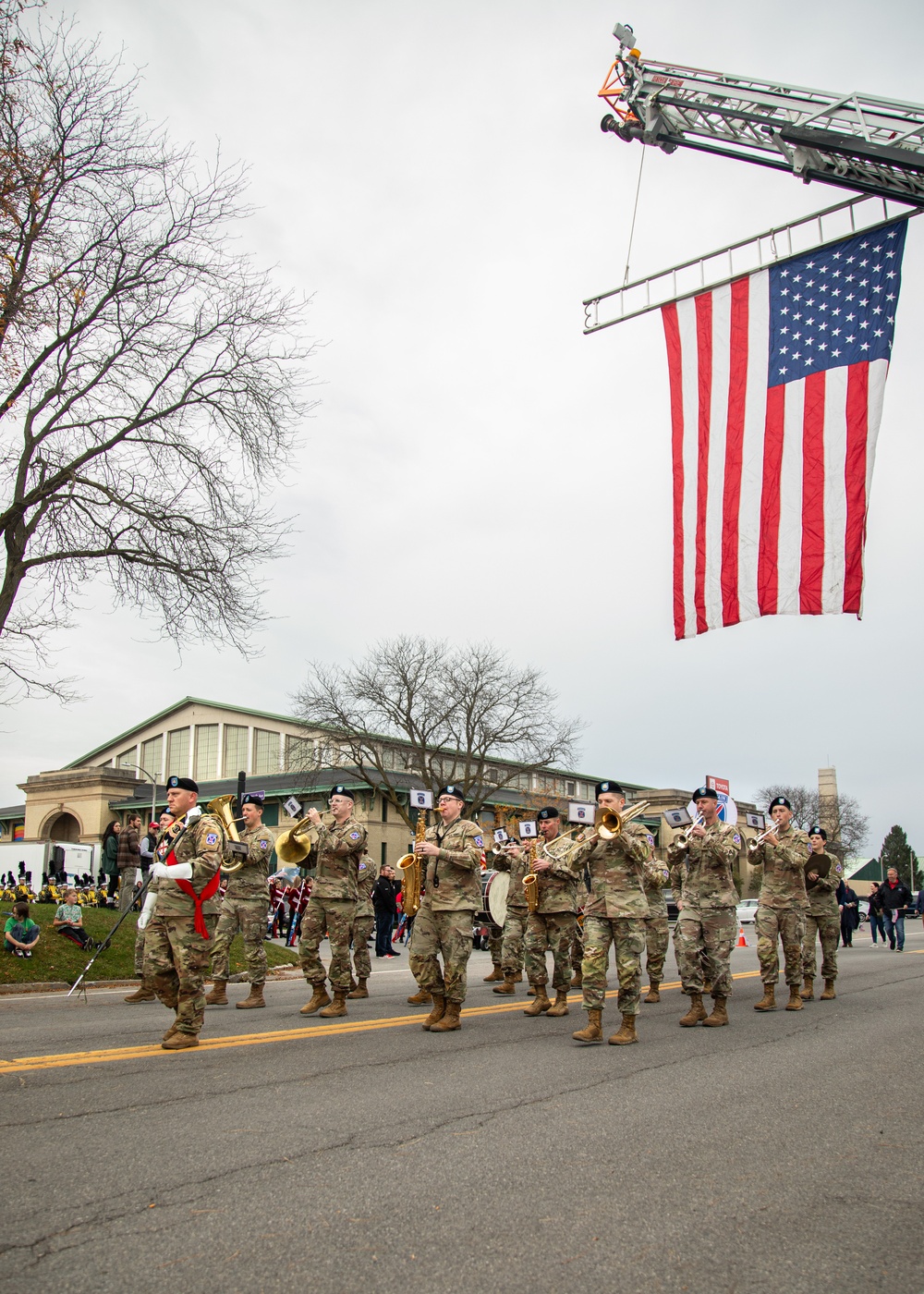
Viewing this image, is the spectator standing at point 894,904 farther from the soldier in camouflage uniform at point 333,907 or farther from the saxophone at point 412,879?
the soldier in camouflage uniform at point 333,907

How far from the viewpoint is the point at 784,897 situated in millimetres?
11406

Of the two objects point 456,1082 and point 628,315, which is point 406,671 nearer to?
point 628,315

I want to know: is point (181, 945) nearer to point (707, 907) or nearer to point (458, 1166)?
point (458, 1166)

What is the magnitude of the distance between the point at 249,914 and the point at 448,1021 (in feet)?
10.4

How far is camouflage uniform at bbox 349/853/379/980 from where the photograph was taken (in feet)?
36.4

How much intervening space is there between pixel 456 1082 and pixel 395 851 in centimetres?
4925

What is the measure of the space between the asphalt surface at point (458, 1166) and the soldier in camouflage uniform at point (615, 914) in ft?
1.32

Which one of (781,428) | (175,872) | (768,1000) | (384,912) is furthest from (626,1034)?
(384,912)

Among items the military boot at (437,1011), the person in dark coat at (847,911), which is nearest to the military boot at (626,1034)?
the military boot at (437,1011)

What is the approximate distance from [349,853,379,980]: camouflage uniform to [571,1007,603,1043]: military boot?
3358 mm

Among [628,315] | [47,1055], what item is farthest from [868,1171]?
[628,315]

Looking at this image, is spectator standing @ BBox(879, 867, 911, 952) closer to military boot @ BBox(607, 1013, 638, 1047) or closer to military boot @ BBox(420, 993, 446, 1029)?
military boot @ BBox(607, 1013, 638, 1047)

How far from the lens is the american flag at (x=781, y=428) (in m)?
11.2

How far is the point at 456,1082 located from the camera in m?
6.43
